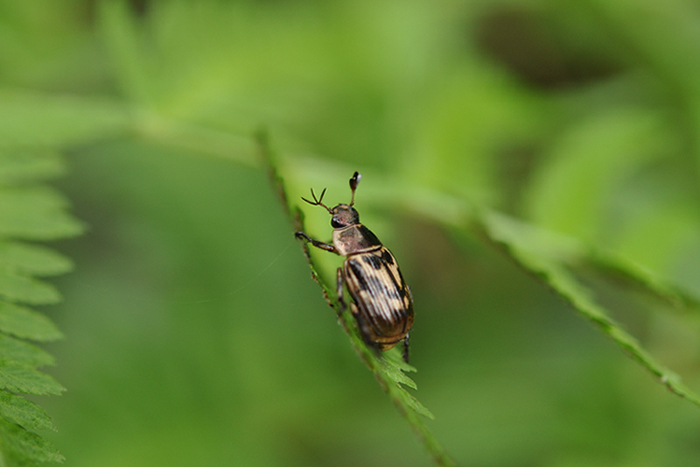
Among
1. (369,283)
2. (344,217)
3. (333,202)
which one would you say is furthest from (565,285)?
(333,202)

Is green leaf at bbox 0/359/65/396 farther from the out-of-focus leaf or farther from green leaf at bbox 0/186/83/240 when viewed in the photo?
the out-of-focus leaf

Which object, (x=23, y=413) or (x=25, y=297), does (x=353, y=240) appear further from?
(x=23, y=413)

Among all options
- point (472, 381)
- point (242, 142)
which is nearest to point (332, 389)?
point (472, 381)

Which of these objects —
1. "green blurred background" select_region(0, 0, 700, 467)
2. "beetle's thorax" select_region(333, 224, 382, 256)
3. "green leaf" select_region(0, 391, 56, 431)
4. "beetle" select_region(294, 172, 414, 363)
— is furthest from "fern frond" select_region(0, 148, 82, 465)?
"beetle's thorax" select_region(333, 224, 382, 256)

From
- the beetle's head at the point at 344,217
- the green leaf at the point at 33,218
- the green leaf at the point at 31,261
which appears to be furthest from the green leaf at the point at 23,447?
the beetle's head at the point at 344,217

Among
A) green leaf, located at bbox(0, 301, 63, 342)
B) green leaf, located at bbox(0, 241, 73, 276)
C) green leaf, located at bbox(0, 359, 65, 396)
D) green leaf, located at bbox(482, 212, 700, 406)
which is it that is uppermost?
green leaf, located at bbox(0, 241, 73, 276)

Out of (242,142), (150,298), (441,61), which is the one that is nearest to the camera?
(242,142)

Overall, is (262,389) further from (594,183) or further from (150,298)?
(594,183)
